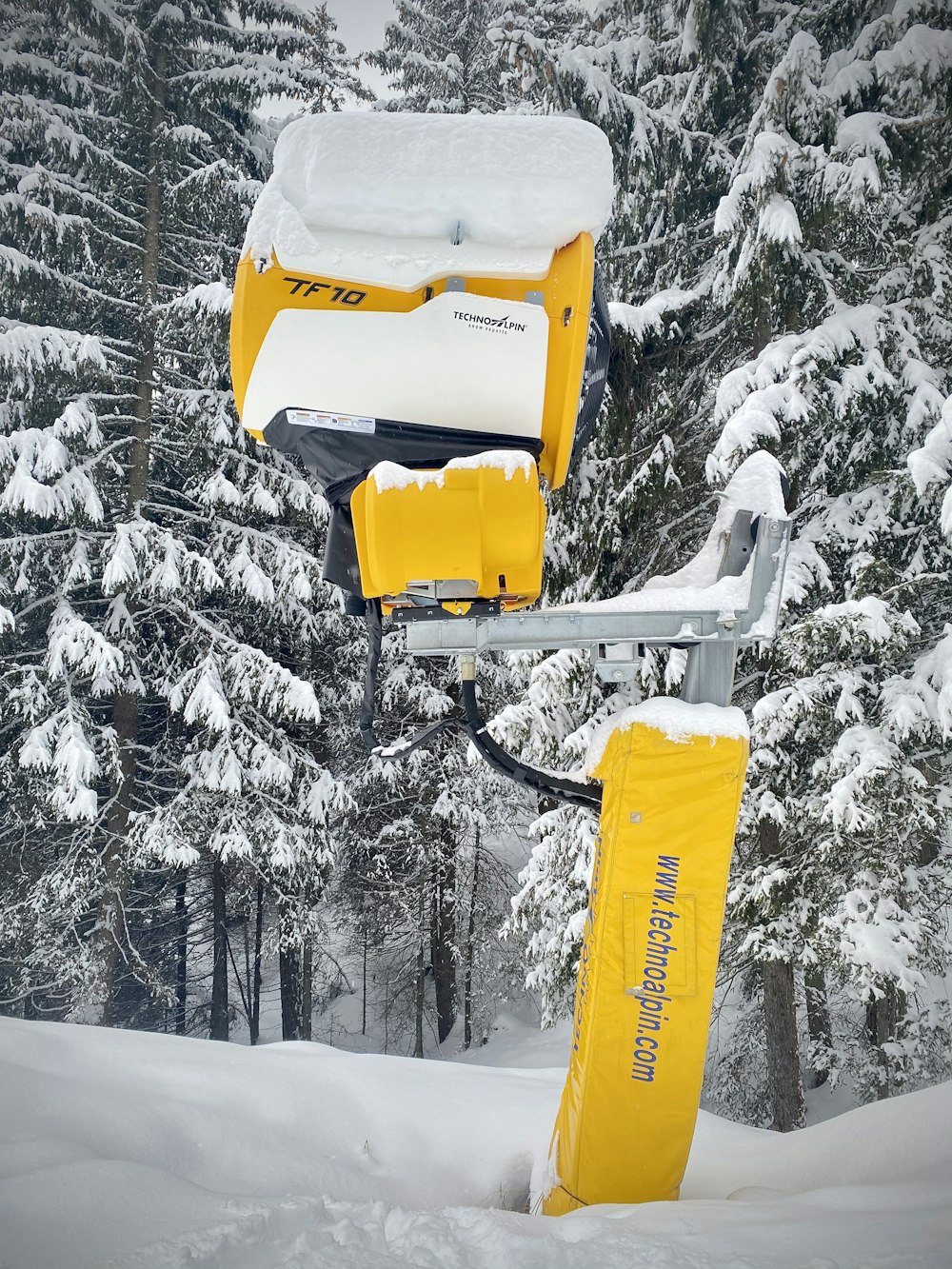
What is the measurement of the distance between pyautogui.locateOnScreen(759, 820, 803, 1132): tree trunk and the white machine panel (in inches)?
228

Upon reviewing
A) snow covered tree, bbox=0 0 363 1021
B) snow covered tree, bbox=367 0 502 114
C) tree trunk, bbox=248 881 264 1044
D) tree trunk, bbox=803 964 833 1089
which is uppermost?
snow covered tree, bbox=367 0 502 114

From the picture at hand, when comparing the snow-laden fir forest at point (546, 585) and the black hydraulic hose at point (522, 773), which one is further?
the snow-laden fir forest at point (546, 585)

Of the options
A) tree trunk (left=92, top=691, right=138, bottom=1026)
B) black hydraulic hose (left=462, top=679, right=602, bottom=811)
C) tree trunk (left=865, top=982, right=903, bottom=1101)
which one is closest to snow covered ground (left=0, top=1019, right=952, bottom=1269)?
black hydraulic hose (left=462, top=679, right=602, bottom=811)

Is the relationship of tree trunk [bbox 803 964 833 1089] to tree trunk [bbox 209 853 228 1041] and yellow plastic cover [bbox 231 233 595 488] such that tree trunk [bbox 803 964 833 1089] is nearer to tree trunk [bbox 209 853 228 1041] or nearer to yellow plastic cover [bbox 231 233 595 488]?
yellow plastic cover [bbox 231 233 595 488]

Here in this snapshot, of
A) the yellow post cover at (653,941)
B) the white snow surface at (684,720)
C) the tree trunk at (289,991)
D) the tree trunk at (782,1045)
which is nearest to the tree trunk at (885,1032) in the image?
the tree trunk at (782,1045)

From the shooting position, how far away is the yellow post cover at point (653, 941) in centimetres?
203

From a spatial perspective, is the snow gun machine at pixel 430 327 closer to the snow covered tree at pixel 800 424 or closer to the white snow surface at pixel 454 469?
the white snow surface at pixel 454 469

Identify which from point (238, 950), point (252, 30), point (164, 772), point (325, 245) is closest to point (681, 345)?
point (325, 245)

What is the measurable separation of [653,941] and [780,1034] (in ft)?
19.6

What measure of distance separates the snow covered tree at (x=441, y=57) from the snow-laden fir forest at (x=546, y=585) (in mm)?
72

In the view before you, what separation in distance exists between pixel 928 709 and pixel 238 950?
1488cm

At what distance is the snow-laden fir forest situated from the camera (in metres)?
5.10

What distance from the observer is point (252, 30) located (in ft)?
32.8

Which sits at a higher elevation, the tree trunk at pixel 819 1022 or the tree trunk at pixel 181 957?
the tree trunk at pixel 819 1022
